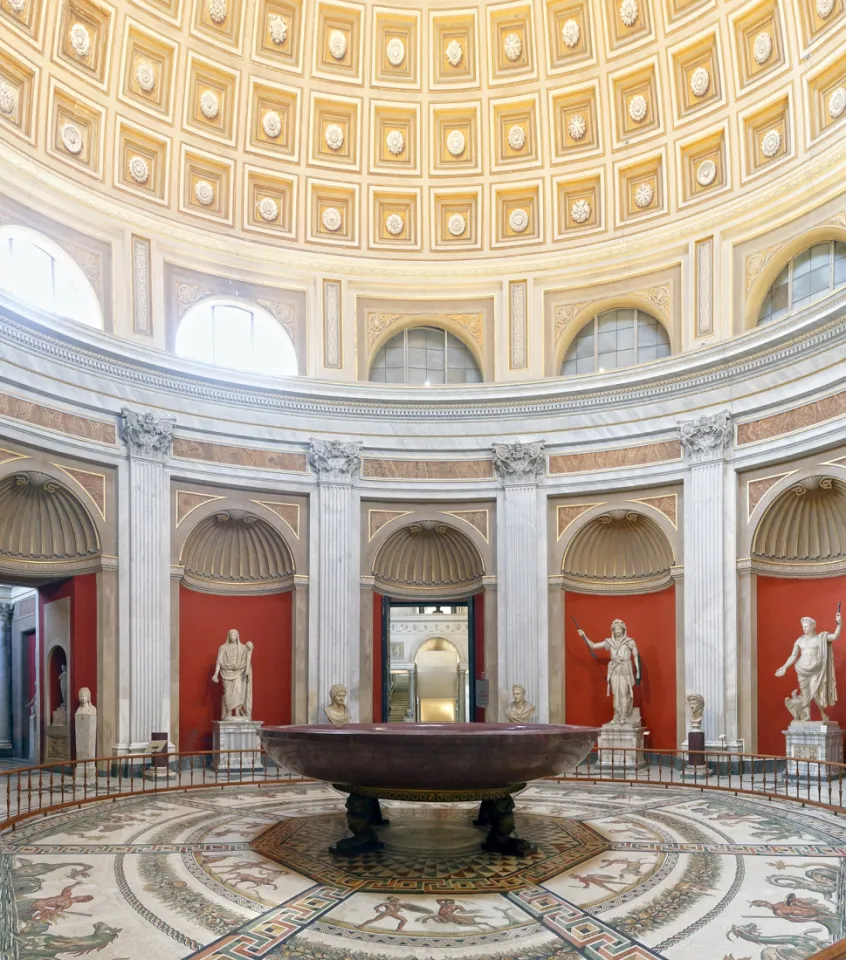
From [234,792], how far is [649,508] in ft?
33.5

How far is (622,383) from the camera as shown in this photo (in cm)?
1995

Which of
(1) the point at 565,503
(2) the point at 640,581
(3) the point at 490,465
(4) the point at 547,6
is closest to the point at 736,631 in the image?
(2) the point at 640,581

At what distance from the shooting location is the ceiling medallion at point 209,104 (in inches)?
808

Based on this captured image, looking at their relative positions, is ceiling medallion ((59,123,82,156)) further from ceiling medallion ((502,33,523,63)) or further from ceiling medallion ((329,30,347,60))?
ceiling medallion ((502,33,523,63))

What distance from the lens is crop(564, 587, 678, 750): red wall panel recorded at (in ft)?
64.0

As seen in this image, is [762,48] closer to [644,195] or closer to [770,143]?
[770,143]

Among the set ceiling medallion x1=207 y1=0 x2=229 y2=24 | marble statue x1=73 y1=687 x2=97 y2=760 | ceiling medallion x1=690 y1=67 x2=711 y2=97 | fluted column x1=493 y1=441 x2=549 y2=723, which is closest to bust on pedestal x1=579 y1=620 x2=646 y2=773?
fluted column x1=493 y1=441 x2=549 y2=723

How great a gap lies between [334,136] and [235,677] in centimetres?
1230

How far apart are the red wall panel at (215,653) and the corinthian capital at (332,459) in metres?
2.81

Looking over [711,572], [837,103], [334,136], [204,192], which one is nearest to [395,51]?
[334,136]

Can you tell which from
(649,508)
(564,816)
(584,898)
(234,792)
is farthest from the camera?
(649,508)

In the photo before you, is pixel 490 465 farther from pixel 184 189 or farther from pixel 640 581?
pixel 184 189

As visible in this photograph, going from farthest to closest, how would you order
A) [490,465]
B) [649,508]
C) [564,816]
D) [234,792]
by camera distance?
[490,465]
[649,508]
[234,792]
[564,816]

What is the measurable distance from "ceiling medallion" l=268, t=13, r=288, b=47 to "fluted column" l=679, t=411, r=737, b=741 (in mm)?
11994
